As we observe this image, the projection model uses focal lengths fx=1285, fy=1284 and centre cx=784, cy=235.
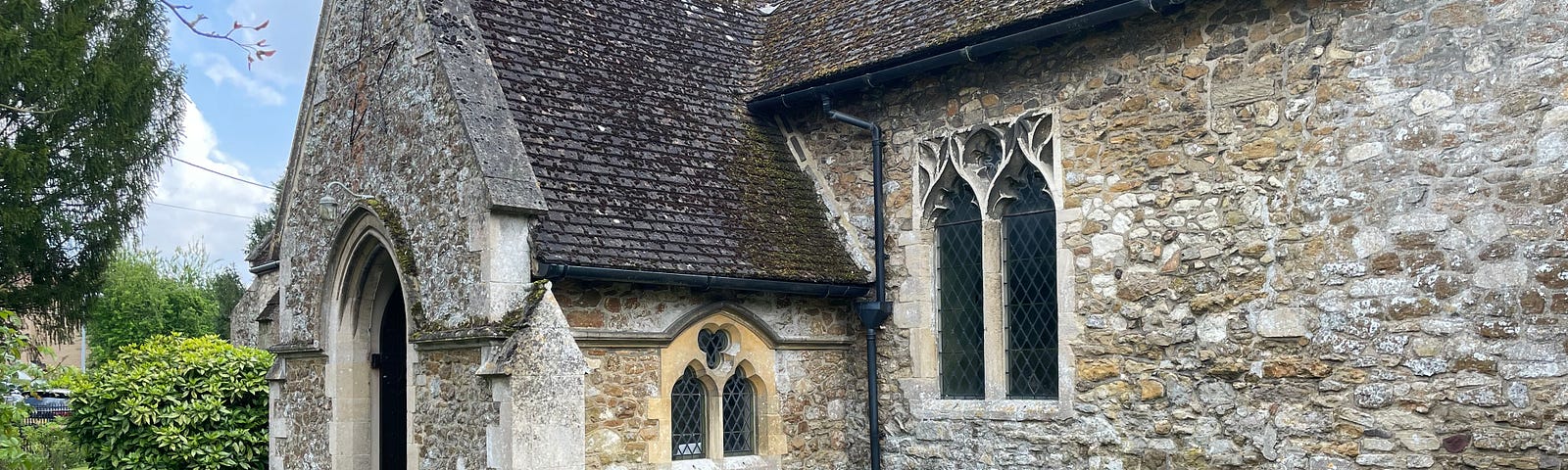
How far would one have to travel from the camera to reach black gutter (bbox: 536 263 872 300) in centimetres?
905

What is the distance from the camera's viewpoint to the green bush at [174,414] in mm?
13648

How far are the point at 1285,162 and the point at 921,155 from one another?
3200 mm

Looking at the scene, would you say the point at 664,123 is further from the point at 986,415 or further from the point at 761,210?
the point at 986,415

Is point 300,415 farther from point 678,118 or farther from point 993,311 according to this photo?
point 993,311

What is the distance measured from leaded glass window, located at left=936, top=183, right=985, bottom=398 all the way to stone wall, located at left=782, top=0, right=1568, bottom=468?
1.14ft

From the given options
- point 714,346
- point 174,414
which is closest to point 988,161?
point 714,346

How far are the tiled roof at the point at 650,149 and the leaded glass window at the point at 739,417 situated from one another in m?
1.07

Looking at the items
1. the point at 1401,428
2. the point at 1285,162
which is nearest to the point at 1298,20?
the point at 1285,162

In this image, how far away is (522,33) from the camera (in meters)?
10.7

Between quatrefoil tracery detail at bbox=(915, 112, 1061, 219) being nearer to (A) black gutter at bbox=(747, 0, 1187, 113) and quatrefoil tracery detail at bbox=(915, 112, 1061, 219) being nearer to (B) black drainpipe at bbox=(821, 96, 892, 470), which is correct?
(B) black drainpipe at bbox=(821, 96, 892, 470)

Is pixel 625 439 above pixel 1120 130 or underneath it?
underneath

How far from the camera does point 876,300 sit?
10969 mm

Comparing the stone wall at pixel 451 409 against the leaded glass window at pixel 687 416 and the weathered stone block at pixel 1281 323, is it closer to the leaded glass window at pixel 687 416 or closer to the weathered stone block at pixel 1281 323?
the leaded glass window at pixel 687 416

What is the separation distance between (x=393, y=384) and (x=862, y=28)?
17.2 ft
